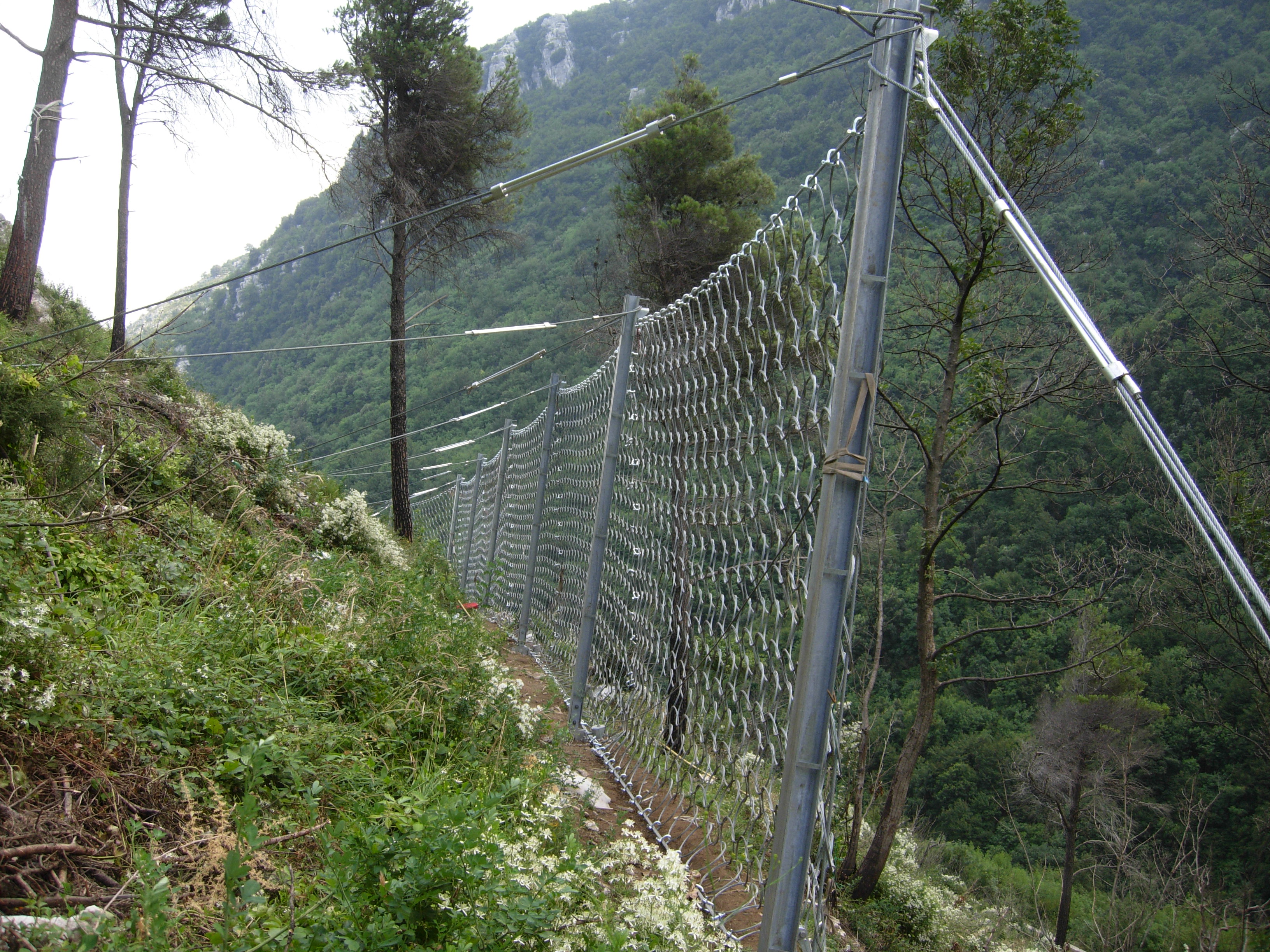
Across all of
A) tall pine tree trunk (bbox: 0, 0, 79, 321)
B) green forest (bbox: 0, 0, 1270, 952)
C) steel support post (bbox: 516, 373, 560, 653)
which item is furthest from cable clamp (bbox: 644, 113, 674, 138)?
tall pine tree trunk (bbox: 0, 0, 79, 321)

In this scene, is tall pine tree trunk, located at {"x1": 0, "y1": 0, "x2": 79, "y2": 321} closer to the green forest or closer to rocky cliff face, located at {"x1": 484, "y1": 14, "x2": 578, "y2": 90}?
the green forest

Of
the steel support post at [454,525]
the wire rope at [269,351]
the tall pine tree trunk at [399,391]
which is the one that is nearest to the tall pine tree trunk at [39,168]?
the wire rope at [269,351]

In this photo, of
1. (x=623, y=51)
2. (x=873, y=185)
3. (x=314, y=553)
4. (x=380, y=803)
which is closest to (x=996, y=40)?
(x=873, y=185)

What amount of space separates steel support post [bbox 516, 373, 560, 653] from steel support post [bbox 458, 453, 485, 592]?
3603 millimetres

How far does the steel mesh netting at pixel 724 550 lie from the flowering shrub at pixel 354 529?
9.81 feet

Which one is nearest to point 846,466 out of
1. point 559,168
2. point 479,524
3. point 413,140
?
point 559,168

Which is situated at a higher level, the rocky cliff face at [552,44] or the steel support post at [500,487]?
the rocky cliff face at [552,44]

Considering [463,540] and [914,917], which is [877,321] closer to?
[914,917]

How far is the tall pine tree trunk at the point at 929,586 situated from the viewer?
6.17m

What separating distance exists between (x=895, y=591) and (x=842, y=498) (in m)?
7.98

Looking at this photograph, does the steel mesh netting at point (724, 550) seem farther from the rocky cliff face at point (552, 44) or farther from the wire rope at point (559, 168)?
the rocky cliff face at point (552, 44)

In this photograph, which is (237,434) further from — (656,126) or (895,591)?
(895,591)

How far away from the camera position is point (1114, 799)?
17578mm

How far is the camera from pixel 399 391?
35.6ft
